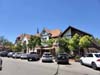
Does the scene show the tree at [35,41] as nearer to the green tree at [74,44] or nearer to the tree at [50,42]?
the tree at [50,42]

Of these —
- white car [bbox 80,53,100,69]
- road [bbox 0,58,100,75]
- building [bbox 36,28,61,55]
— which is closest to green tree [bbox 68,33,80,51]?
building [bbox 36,28,61,55]

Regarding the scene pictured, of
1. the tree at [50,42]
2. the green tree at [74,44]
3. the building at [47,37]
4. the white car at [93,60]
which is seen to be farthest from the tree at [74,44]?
the white car at [93,60]

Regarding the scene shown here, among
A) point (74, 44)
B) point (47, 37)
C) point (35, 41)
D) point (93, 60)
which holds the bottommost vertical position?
point (93, 60)

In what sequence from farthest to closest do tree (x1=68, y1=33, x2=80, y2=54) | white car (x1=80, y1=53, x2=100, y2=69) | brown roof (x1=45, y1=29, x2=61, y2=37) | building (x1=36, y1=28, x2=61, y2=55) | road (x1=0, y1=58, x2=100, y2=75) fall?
1. brown roof (x1=45, y1=29, x2=61, y2=37)
2. building (x1=36, y1=28, x2=61, y2=55)
3. tree (x1=68, y1=33, x2=80, y2=54)
4. white car (x1=80, y1=53, x2=100, y2=69)
5. road (x1=0, y1=58, x2=100, y2=75)

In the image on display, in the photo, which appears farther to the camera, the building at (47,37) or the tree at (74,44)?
the building at (47,37)

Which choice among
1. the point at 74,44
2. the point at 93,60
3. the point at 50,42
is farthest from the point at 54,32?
the point at 93,60

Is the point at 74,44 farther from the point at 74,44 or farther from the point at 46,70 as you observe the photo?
the point at 46,70

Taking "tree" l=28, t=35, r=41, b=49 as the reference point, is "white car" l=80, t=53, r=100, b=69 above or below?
below

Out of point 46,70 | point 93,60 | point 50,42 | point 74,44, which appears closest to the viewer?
point 46,70

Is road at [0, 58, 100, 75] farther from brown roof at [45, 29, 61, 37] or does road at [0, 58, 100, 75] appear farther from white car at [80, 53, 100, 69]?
brown roof at [45, 29, 61, 37]

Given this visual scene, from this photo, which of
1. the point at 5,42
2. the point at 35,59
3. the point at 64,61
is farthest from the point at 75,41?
the point at 5,42

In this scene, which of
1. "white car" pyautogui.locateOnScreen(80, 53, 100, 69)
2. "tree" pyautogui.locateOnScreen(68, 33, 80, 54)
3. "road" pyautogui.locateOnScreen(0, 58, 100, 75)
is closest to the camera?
"road" pyautogui.locateOnScreen(0, 58, 100, 75)

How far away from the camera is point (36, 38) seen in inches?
2371

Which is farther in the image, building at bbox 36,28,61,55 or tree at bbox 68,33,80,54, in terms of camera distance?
building at bbox 36,28,61,55
